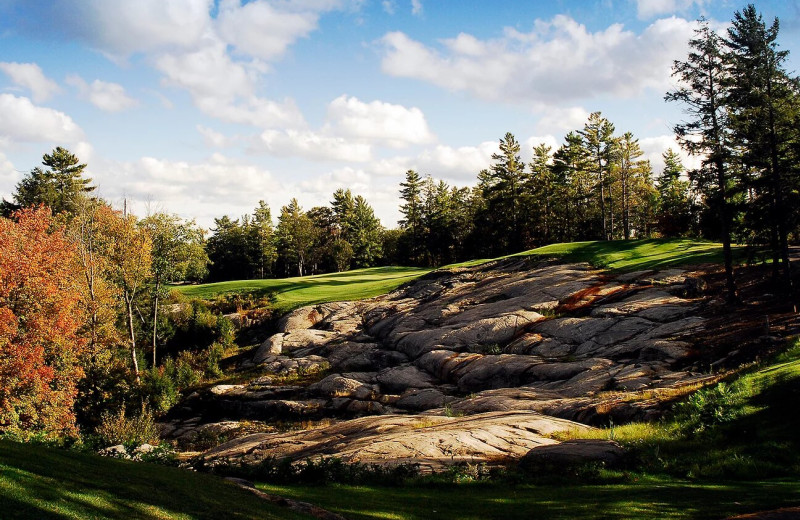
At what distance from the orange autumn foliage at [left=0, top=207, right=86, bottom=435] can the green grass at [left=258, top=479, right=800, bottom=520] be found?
66.2 feet

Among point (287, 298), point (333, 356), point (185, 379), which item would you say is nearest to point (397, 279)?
point (287, 298)

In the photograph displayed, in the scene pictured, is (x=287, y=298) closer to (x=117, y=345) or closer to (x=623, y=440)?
(x=117, y=345)

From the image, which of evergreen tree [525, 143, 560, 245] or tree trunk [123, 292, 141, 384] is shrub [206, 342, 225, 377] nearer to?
tree trunk [123, 292, 141, 384]

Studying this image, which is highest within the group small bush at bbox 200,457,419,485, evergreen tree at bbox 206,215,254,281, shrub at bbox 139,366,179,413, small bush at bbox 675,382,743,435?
evergreen tree at bbox 206,215,254,281

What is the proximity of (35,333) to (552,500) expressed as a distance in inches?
1047

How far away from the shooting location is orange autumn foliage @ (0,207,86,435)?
24.5 metres

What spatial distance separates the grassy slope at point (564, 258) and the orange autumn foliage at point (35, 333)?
722 inches

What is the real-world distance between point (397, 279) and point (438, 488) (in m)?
40.1

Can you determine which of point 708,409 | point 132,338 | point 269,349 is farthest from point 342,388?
point 708,409

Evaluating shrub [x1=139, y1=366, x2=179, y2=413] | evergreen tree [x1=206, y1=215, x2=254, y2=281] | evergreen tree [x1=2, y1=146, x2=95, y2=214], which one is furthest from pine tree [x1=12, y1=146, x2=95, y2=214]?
shrub [x1=139, y1=366, x2=179, y2=413]

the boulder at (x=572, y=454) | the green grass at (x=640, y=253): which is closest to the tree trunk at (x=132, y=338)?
the boulder at (x=572, y=454)

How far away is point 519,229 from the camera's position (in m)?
69.8

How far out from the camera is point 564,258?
126ft

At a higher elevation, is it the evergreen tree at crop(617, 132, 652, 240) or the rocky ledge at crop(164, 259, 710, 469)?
the evergreen tree at crop(617, 132, 652, 240)
